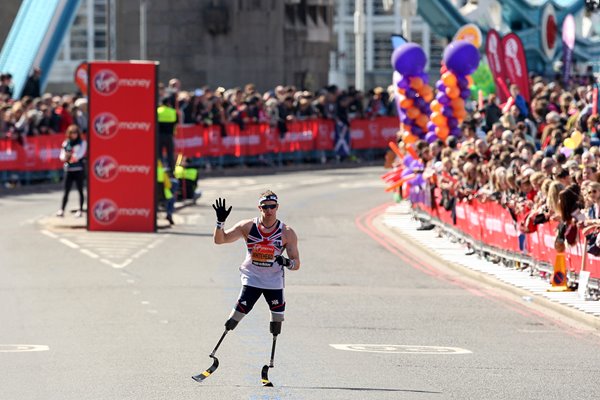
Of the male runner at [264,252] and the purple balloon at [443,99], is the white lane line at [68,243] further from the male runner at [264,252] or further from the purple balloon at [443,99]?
the male runner at [264,252]

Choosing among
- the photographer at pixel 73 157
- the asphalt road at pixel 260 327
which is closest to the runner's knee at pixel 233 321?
the asphalt road at pixel 260 327

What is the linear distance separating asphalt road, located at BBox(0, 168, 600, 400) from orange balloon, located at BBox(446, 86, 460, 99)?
4204 mm

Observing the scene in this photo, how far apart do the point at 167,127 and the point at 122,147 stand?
515 cm

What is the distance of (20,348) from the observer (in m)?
17.2

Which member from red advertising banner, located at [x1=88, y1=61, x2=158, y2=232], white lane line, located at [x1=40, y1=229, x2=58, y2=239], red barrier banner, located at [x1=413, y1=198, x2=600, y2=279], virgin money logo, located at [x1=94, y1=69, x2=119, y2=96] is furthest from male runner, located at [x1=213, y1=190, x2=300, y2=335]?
virgin money logo, located at [x1=94, y1=69, x2=119, y2=96]

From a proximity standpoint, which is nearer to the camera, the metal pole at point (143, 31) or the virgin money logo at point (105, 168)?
the virgin money logo at point (105, 168)

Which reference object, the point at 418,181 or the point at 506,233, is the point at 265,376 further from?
the point at 418,181

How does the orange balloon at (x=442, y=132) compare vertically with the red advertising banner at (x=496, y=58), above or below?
below

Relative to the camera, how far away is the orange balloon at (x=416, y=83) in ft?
121

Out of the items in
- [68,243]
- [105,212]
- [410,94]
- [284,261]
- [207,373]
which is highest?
[410,94]

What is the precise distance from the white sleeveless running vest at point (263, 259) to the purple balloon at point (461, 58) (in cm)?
2107

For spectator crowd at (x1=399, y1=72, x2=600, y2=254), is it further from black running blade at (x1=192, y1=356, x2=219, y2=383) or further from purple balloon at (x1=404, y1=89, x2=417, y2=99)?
black running blade at (x1=192, y1=356, x2=219, y2=383)

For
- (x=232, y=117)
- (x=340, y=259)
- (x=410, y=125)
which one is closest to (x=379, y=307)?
(x=340, y=259)

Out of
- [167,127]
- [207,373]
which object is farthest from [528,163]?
[167,127]
